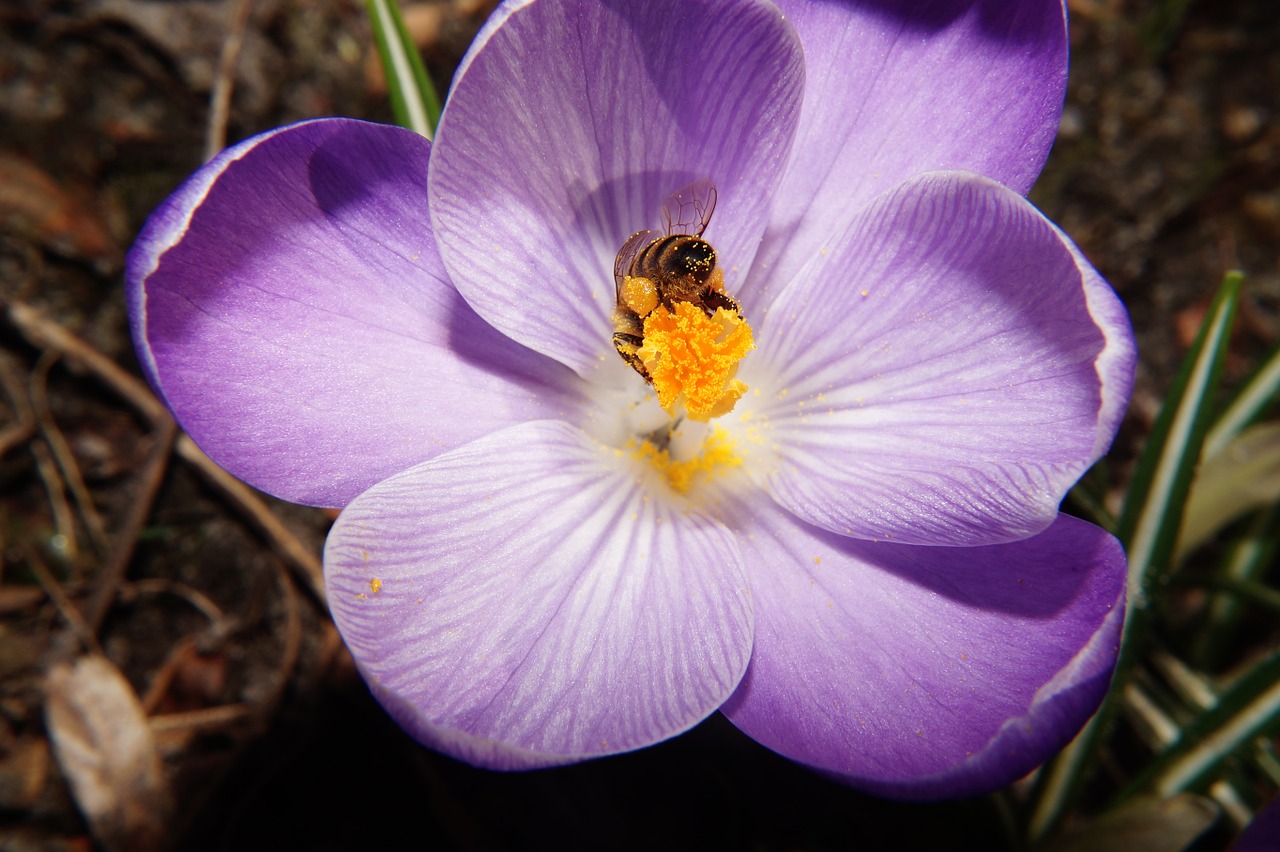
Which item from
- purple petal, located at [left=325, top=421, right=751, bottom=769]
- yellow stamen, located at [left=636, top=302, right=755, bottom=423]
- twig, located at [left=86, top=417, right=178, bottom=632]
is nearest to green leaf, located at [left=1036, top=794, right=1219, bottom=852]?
purple petal, located at [left=325, top=421, right=751, bottom=769]

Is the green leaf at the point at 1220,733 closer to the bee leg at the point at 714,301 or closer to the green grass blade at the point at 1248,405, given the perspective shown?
the green grass blade at the point at 1248,405

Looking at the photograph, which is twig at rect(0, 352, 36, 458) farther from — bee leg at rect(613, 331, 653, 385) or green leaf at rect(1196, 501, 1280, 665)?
green leaf at rect(1196, 501, 1280, 665)

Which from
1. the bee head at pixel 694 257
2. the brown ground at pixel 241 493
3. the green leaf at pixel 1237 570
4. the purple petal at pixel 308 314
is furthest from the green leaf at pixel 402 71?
the green leaf at pixel 1237 570

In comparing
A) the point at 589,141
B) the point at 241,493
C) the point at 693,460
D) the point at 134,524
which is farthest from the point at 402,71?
the point at 134,524

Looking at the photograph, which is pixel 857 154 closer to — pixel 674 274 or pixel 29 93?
pixel 674 274

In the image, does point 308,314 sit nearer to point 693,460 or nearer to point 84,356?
point 693,460

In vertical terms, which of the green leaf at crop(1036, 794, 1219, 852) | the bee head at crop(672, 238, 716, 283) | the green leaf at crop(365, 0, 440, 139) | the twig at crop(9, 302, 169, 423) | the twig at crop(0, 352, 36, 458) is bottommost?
the green leaf at crop(1036, 794, 1219, 852)
